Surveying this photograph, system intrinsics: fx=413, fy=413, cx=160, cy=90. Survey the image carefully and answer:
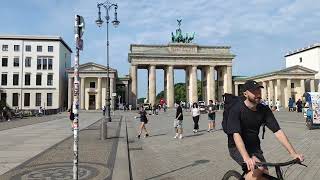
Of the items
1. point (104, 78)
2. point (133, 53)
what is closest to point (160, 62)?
point (133, 53)

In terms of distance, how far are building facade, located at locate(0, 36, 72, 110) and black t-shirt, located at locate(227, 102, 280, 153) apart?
97.8m

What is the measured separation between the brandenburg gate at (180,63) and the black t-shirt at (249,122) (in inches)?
3812

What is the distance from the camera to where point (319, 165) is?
1138 centimetres

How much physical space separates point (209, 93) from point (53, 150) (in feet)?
309

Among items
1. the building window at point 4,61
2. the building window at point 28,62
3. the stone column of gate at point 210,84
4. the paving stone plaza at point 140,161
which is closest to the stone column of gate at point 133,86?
the stone column of gate at point 210,84

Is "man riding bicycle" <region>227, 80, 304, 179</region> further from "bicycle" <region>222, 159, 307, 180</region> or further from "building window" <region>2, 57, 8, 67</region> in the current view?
"building window" <region>2, 57, 8, 67</region>

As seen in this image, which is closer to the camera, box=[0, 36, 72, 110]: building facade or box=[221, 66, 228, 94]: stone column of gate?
box=[0, 36, 72, 110]: building facade

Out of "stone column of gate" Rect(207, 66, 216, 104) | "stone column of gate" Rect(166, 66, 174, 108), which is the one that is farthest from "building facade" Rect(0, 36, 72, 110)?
"stone column of gate" Rect(207, 66, 216, 104)

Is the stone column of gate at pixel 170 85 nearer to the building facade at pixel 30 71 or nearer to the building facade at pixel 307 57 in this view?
the building facade at pixel 30 71

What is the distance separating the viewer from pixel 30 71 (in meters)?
98.9

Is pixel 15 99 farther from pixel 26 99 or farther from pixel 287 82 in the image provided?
pixel 287 82

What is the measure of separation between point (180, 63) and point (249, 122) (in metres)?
100

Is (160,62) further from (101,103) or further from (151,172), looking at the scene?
(151,172)

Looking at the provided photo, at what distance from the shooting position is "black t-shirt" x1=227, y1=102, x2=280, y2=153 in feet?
17.4
